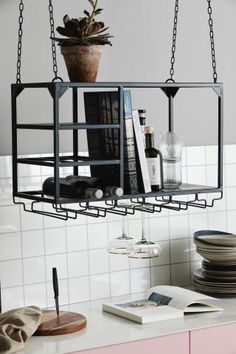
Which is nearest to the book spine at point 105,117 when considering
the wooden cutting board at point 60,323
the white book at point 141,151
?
the white book at point 141,151

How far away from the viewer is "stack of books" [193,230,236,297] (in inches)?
146

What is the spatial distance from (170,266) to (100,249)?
0.39 m

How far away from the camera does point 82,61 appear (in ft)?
10.3

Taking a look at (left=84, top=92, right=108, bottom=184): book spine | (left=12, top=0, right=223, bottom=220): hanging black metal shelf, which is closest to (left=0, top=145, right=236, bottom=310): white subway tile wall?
(left=12, top=0, right=223, bottom=220): hanging black metal shelf

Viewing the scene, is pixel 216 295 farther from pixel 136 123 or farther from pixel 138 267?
pixel 136 123

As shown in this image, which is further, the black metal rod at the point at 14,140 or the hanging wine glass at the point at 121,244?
the hanging wine glass at the point at 121,244

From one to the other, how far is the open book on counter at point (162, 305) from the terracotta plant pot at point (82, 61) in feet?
3.10

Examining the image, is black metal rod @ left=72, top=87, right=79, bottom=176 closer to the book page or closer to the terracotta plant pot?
the terracotta plant pot

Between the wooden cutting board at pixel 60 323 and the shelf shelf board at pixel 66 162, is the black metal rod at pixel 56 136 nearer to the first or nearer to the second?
the shelf shelf board at pixel 66 162

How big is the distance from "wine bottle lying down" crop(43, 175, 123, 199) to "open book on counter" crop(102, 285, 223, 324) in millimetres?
546

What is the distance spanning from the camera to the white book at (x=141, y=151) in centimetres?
321

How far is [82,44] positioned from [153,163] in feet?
1.76

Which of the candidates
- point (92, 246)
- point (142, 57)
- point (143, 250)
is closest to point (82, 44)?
point (142, 57)

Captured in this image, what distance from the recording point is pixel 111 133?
3.18 metres
